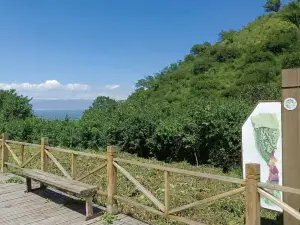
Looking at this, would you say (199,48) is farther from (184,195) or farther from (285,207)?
(285,207)

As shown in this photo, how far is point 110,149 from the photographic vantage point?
5.30 m

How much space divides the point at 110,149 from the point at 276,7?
206ft

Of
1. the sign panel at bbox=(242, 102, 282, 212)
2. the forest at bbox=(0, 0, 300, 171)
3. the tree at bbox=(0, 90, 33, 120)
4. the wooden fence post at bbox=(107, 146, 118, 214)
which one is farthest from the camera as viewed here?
the tree at bbox=(0, 90, 33, 120)

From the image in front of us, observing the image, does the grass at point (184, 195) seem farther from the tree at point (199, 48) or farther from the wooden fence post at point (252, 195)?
the tree at point (199, 48)

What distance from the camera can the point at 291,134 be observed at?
150 inches

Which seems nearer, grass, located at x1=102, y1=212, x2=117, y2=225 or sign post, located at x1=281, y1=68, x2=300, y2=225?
sign post, located at x1=281, y1=68, x2=300, y2=225

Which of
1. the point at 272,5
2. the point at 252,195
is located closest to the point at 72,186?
the point at 252,195

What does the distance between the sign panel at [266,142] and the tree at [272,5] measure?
205 feet

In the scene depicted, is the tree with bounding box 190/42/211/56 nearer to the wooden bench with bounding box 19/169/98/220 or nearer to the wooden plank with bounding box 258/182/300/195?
A: the wooden bench with bounding box 19/169/98/220

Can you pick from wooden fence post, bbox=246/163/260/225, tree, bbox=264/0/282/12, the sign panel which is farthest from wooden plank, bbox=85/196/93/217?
tree, bbox=264/0/282/12

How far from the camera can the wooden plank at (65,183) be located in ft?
16.2

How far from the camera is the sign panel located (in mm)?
4004

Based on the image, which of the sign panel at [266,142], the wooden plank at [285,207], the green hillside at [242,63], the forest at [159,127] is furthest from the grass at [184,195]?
the green hillside at [242,63]

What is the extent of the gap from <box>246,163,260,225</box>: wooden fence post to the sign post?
613 mm
